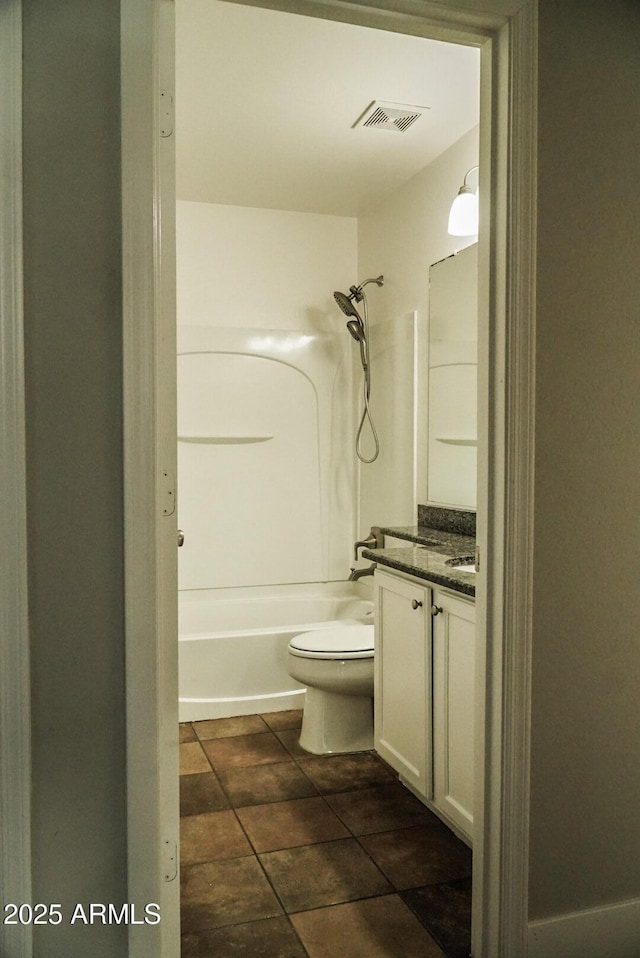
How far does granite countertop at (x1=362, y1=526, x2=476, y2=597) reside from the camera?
228 cm

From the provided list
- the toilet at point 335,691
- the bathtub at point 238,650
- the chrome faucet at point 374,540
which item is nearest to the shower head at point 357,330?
the chrome faucet at point 374,540

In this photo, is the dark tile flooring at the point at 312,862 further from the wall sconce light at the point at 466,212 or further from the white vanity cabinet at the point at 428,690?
the wall sconce light at the point at 466,212

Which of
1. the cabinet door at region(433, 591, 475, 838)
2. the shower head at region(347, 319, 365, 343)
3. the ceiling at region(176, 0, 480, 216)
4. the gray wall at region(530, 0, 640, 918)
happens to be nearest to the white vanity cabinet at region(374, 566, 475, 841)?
the cabinet door at region(433, 591, 475, 838)

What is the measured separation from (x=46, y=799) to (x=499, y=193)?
159 cm

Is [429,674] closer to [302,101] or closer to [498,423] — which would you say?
[498,423]

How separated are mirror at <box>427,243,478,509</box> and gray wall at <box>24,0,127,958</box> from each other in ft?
6.01

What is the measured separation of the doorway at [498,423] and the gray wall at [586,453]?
5 centimetres

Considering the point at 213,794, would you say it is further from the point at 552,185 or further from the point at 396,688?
the point at 552,185

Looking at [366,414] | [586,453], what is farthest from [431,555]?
[366,414]

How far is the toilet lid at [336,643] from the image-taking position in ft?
10.2

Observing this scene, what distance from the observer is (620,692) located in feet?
6.14

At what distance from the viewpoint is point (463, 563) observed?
2.65m

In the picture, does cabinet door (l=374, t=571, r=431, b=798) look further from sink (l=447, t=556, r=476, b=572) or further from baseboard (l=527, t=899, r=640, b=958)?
baseboard (l=527, t=899, r=640, b=958)

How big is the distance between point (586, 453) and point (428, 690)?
1.05 metres
